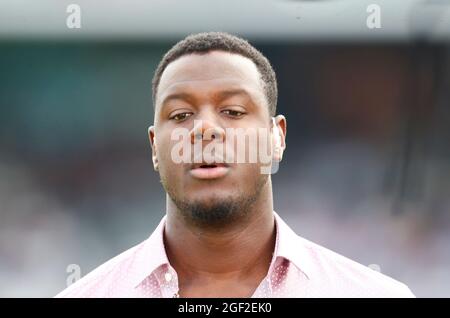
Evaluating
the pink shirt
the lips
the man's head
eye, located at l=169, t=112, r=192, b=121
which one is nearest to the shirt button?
the pink shirt

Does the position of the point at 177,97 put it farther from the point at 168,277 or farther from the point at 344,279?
the point at 344,279

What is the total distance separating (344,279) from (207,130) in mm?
459

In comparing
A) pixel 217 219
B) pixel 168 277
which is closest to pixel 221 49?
pixel 217 219

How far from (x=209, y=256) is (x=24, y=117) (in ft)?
2.90

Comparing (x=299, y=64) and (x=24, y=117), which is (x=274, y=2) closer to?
(x=299, y=64)

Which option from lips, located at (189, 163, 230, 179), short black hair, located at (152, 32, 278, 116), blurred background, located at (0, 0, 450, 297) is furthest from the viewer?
blurred background, located at (0, 0, 450, 297)

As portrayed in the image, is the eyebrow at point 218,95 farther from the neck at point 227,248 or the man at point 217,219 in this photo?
the neck at point 227,248

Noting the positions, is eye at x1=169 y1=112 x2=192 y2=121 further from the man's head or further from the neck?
the neck

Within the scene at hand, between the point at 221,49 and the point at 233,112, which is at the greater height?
the point at 221,49

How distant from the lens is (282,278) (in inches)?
47.7

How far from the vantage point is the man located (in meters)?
1.16

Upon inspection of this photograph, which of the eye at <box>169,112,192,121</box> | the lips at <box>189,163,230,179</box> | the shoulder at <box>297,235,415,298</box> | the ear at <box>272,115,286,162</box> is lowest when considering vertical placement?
the shoulder at <box>297,235,415,298</box>

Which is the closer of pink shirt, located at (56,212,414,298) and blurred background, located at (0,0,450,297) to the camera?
pink shirt, located at (56,212,414,298)

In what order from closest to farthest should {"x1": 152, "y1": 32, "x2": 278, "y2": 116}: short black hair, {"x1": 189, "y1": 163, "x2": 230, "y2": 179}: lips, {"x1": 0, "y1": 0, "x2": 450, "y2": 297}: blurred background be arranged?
{"x1": 189, "y1": 163, "x2": 230, "y2": 179}: lips, {"x1": 152, "y1": 32, "x2": 278, "y2": 116}: short black hair, {"x1": 0, "y1": 0, "x2": 450, "y2": 297}: blurred background
